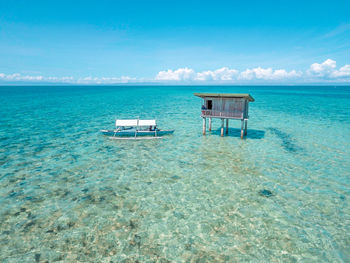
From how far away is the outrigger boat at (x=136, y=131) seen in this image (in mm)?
25422

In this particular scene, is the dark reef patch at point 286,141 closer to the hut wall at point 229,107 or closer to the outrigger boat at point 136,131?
the hut wall at point 229,107

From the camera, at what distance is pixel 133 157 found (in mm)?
19219

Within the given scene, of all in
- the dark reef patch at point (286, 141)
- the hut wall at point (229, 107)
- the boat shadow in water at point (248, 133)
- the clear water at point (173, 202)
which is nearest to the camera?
the clear water at point (173, 202)

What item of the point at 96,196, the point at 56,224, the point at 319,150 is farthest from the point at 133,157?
the point at 319,150

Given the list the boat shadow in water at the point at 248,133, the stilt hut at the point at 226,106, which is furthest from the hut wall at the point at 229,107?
the boat shadow in water at the point at 248,133

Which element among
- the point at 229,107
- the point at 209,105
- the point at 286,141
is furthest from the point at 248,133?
the point at 209,105

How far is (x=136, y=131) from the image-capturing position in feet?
83.6

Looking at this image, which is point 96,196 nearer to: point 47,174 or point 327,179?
point 47,174

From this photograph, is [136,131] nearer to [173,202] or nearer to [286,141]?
[173,202]

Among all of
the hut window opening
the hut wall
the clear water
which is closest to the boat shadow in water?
the hut wall

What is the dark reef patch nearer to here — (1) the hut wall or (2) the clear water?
(2) the clear water

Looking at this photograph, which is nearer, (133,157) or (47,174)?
(47,174)

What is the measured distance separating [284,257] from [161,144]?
16.4m

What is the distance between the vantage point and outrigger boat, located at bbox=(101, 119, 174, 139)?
1001 inches
